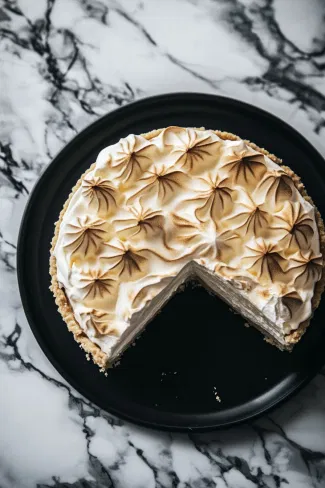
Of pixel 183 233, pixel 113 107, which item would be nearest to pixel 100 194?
pixel 183 233

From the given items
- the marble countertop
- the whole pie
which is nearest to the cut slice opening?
the whole pie

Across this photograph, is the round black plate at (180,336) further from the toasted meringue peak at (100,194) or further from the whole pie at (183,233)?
the toasted meringue peak at (100,194)

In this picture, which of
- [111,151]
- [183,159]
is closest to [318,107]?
[183,159]

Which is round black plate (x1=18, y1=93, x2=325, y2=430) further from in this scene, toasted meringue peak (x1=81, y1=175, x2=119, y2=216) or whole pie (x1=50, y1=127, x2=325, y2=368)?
toasted meringue peak (x1=81, y1=175, x2=119, y2=216)

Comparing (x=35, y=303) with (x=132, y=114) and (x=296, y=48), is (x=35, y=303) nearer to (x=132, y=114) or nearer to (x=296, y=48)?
(x=132, y=114)

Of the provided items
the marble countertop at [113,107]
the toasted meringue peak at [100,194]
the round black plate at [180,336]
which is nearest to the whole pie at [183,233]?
the toasted meringue peak at [100,194]
